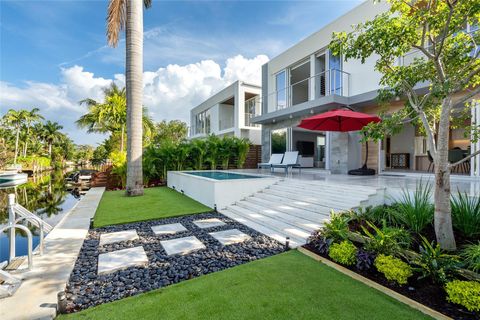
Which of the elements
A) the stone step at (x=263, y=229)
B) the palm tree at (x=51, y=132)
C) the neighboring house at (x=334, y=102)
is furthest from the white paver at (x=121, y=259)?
the palm tree at (x=51, y=132)

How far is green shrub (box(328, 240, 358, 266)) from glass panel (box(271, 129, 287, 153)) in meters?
12.4

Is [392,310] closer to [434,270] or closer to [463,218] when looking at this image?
[434,270]

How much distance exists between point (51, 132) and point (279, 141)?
55943 mm

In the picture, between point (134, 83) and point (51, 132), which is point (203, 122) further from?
point (51, 132)

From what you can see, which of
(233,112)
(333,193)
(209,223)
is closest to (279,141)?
(333,193)

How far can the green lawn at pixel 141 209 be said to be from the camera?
7.08 m

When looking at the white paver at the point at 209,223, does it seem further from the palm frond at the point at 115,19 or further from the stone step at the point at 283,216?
the palm frond at the point at 115,19

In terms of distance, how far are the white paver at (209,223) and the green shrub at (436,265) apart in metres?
4.44

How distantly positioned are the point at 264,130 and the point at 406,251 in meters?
14.5

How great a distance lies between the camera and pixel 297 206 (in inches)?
272

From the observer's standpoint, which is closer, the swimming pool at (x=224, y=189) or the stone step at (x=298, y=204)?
the stone step at (x=298, y=204)

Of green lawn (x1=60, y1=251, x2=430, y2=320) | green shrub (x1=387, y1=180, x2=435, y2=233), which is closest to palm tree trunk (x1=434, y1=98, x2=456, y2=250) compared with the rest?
green shrub (x1=387, y1=180, x2=435, y2=233)

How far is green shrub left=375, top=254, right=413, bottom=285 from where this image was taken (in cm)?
318

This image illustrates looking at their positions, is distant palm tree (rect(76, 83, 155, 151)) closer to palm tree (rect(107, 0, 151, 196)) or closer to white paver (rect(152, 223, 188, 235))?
palm tree (rect(107, 0, 151, 196))
